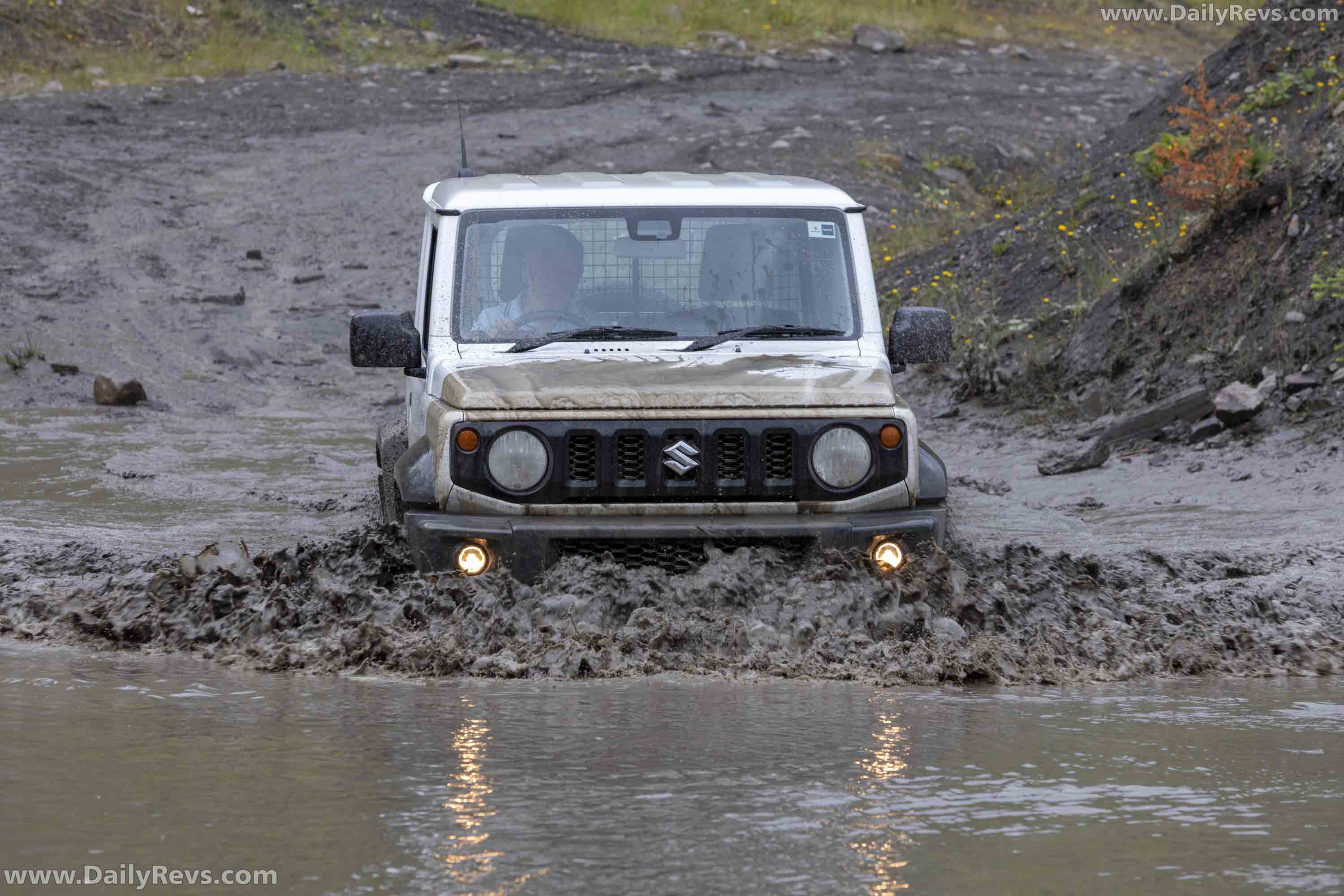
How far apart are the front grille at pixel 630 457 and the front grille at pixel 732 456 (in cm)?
27

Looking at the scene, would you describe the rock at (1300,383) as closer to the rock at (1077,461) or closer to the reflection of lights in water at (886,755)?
the rock at (1077,461)

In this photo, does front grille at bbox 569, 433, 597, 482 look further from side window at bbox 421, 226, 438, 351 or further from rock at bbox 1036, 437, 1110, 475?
rock at bbox 1036, 437, 1110, 475

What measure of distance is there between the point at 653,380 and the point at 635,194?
3.96 feet

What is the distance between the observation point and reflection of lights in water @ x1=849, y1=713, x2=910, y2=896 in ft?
12.2

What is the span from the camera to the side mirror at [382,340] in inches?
264

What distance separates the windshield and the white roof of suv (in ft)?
0.18

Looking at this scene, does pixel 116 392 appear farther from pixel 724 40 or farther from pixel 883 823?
pixel 724 40

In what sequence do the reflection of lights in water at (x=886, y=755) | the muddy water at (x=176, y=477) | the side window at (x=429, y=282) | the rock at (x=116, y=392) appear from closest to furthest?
the reflection of lights in water at (x=886, y=755)
the side window at (x=429, y=282)
the muddy water at (x=176, y=477)
the rock at (x=116, y=392)

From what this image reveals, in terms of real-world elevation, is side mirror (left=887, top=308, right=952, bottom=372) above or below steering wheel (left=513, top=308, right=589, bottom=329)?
below

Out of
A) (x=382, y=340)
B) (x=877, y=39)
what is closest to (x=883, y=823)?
(x=382, y=340)

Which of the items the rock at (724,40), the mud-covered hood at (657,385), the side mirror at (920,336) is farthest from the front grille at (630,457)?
the rock at (724,40)

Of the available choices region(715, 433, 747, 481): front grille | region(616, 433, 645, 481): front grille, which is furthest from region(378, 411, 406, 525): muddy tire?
region(715, 433, 747, 481): front grille

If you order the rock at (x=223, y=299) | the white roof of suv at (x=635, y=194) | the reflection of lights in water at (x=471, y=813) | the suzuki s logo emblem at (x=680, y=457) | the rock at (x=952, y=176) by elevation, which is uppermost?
the rock at (x=952, y=176)

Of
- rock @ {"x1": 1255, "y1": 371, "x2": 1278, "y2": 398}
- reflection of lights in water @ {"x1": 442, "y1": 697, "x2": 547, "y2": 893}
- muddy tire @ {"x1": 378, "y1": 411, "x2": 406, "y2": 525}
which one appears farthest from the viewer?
rock @ {"x1": 1255, "y1": 371, "x2": 1278, "y2": 398}
